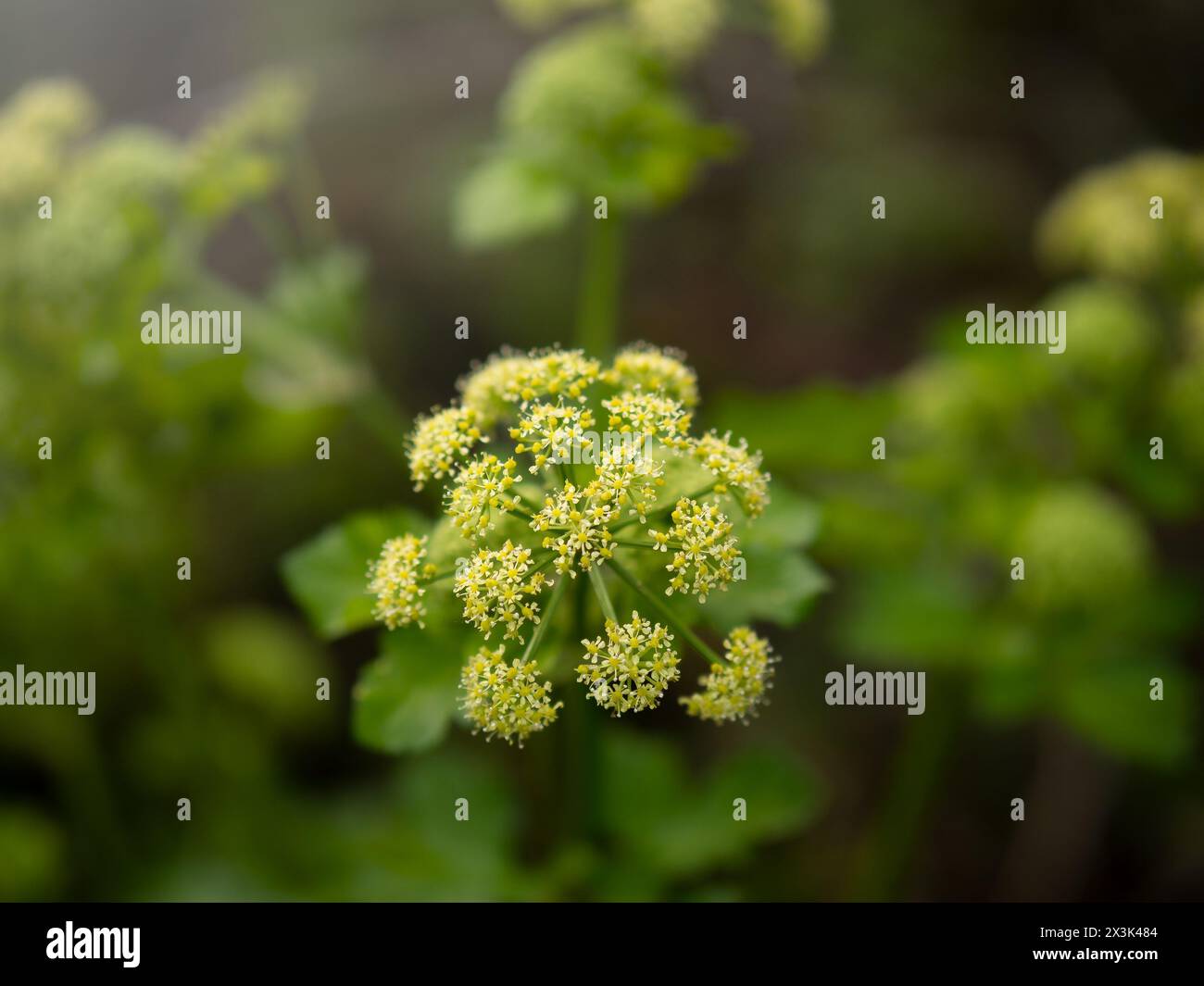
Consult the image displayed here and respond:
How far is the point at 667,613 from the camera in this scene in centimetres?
226

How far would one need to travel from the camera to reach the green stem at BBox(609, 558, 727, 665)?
2.21m

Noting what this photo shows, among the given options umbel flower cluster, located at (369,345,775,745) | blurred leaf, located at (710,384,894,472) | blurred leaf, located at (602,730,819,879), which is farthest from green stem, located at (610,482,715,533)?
blurred leaf, located at (602,730,819,879)

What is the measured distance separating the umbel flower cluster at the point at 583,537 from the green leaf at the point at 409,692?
0.11m

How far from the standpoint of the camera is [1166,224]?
12.5 ft

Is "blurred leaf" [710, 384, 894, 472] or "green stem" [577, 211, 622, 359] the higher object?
"green stem" [577, 211, 622, 359]

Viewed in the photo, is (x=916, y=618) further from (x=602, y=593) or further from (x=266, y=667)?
(x=266, y=667)

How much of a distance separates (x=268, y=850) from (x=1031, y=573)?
3.00 metres

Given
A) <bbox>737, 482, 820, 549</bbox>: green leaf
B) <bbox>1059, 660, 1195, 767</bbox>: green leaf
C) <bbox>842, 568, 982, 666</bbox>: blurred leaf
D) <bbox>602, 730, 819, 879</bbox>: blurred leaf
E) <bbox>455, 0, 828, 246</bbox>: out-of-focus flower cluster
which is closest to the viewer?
<bbox>737, 482, 820, 549</bbox>: green leaf

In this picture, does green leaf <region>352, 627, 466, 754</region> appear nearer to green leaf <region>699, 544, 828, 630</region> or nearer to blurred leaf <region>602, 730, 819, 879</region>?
green leaf <region>699, 544, 828, 630</region>

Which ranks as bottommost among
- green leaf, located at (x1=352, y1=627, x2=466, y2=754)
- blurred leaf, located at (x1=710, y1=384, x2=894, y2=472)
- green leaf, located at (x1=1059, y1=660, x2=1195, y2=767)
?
green leaf, located at (x1=1059, y1=660, x2=1195, y2=767)

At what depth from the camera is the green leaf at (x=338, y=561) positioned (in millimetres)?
2572

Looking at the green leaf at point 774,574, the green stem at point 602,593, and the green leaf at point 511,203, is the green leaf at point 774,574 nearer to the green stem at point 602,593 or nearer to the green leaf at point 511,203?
the green stem at point 602,593

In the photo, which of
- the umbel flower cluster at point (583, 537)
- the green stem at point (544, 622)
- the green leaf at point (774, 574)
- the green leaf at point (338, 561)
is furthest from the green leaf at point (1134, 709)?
the green leaf at point (338, 561)

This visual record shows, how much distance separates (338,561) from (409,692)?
39cm
